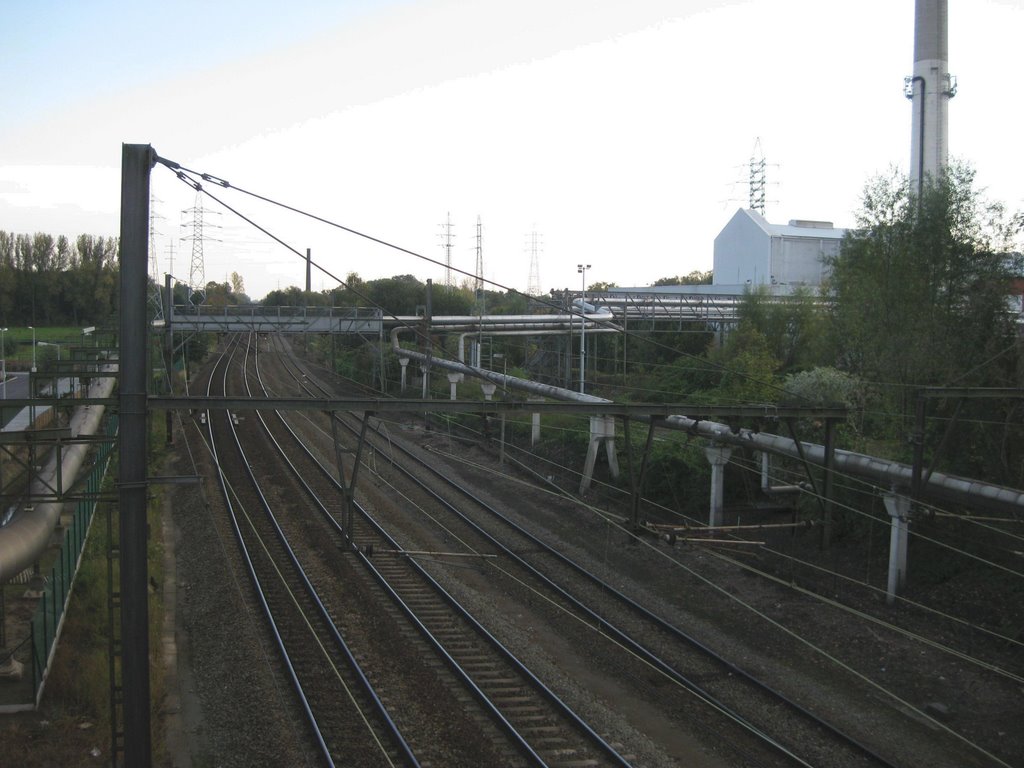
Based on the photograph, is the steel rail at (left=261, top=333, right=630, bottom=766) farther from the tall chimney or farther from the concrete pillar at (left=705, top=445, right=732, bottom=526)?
the tall chimney

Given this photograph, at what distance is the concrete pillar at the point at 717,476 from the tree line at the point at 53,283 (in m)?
32.9

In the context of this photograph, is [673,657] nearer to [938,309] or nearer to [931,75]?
[938,309]

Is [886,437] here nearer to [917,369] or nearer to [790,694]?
[917,369]

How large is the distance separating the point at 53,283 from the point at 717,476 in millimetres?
37504

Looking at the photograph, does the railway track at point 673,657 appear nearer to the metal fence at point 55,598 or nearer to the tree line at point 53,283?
the metal fence at point 55,598

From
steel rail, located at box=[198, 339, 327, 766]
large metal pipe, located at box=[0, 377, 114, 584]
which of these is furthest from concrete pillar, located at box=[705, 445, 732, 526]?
large metal pipe, located at box=[0, 377, 114, 584]

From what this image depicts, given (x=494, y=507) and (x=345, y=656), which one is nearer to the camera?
(x=345, y=656)

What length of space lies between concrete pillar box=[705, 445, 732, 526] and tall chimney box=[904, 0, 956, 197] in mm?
17826

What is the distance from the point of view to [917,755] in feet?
25.2

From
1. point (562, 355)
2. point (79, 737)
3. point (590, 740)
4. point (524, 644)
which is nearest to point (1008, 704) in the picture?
point (590, 740)

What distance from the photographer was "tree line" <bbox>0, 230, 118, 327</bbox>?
132 ft

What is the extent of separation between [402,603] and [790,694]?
5.14 meters

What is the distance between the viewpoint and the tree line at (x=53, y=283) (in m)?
40.2

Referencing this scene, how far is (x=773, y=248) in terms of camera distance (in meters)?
41.0
